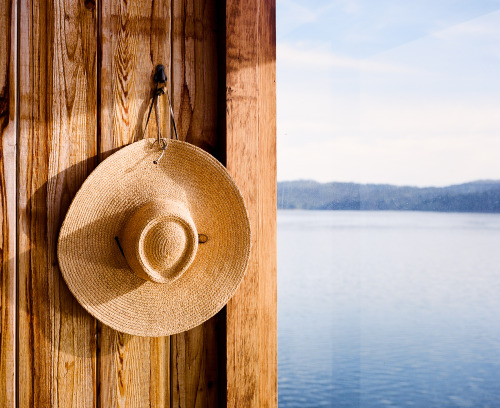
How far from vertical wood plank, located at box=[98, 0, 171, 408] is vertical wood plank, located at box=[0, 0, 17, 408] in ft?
0.72

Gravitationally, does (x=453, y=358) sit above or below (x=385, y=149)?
below

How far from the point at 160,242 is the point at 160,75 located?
51 centimetres

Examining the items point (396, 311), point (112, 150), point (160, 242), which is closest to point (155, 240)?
point (160, 242)

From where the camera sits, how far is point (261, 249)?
1406mm

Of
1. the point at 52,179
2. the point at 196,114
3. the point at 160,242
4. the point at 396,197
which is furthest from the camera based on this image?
the point at 396,197

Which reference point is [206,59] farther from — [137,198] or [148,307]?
[148,307]

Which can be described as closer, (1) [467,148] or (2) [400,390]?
(1) [467,148]

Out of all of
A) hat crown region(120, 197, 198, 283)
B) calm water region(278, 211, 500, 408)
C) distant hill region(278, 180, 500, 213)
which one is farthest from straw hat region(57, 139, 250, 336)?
distant hill region(278, 180, 500, 213)

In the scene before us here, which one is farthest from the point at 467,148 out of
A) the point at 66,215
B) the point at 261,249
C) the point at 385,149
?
the point at 66,215

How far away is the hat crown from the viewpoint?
3.64ft

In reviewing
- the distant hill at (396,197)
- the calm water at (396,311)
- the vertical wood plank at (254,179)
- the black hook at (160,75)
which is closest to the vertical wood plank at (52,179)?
the black hook at (160,75)

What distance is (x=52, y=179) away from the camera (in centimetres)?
122

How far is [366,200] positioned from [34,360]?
1.42 meters

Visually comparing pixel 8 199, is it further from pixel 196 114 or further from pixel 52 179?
pixel 196 114
